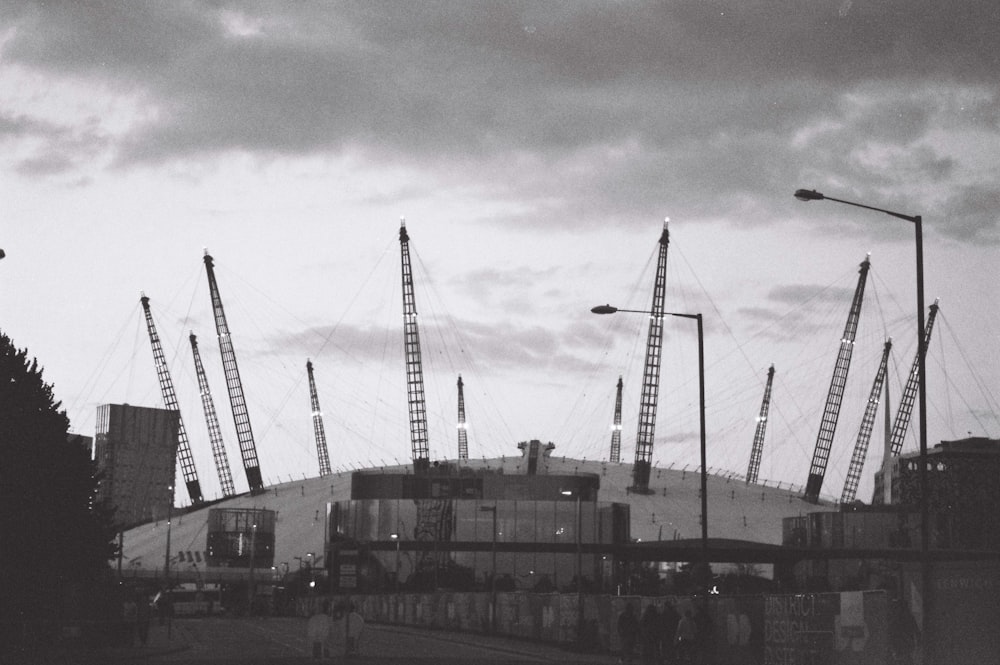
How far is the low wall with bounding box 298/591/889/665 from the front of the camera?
1158 inches

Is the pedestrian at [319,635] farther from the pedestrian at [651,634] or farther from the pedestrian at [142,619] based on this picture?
the pedestrian at [142,619]

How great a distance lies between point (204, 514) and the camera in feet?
627

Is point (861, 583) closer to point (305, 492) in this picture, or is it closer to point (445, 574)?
point (445, 574)

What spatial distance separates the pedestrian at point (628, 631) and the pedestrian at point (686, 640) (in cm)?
663

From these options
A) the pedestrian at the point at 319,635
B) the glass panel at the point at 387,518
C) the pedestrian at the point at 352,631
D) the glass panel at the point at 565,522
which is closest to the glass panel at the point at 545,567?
the glass panel at the point at 565,522

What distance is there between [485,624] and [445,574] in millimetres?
58838

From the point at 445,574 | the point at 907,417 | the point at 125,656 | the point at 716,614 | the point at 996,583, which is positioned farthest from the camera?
the point at 907,417

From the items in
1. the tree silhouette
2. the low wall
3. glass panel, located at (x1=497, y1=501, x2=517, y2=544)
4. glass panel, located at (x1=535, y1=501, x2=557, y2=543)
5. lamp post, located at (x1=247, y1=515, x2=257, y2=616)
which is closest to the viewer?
the low wall

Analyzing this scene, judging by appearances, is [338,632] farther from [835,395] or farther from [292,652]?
[835,395]

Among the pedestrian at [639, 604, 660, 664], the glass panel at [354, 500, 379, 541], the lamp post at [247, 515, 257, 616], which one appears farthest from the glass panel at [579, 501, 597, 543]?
the pedestrian at [639, 604, 660, 664]

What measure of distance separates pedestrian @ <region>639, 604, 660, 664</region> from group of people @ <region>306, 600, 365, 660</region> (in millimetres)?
10832

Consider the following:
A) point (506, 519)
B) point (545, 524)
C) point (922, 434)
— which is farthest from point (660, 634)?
point (545, 524)

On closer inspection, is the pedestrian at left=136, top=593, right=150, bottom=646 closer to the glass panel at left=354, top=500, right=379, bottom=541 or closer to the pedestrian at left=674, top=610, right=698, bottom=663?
the pedestrian at left=674, top=610, right=698, bottom=663

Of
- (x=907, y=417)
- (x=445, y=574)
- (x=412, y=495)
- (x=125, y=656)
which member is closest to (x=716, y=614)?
(x=125, y=656)
